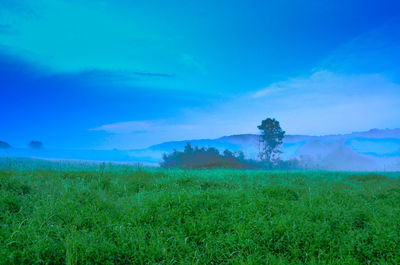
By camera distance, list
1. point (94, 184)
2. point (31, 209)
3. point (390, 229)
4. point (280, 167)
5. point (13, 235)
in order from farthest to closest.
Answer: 1. point (280, 167)
2. point (94, 184)
3. point (31, 209)
4. point (390, 229)
5. point (13, 235)

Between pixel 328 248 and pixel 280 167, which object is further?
pixel 280 167

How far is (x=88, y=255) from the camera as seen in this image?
14.9 ft

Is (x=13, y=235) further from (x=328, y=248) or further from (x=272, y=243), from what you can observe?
(x=328, y=248)

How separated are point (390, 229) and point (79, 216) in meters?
6.32

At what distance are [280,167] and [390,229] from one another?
63.3 feet

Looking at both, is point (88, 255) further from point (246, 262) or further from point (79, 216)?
point (246, 262)

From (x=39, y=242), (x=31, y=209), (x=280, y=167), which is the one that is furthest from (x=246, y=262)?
(x=280, y=167)

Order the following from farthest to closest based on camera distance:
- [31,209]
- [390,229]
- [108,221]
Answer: [31,209]
[108,221]
[390,229]

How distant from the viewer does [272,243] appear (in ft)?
16.6

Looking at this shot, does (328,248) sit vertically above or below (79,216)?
below

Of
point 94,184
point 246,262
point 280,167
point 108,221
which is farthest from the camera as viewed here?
point 280,167

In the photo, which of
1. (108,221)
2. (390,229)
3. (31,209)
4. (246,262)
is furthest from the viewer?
(31,209)

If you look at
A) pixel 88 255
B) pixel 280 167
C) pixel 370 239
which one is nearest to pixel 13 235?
pixel 88 255

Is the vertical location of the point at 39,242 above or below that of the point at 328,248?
above
